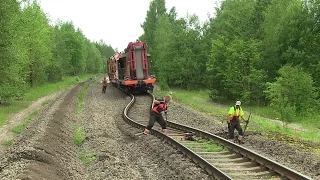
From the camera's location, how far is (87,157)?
35.6 ft

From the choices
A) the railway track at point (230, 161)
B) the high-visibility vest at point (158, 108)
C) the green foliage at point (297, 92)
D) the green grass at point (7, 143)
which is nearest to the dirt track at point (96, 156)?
the railway track at point (230, 161)

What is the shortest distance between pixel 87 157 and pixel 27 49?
2665cm

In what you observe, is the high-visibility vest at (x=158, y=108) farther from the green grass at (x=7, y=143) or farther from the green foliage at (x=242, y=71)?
the green foliage at (x=242, y=71)

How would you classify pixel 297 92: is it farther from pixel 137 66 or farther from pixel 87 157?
pixel 87 157

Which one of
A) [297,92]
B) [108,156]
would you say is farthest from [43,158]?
[297,92]

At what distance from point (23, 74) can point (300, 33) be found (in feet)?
76.0

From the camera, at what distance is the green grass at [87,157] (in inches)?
Result: 412

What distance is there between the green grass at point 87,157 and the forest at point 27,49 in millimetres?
11708

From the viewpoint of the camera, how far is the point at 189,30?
47.9 meters

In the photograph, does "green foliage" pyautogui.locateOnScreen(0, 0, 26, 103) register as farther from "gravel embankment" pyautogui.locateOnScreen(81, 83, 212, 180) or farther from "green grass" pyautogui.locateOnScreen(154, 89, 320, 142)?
"green grass" pyautogui.locateOnScreen(154, 89, 320, 142)

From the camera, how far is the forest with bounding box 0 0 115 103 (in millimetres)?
20706

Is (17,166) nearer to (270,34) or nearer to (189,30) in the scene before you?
(270,34)

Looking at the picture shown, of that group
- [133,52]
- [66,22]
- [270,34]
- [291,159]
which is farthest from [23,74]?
[66,22]

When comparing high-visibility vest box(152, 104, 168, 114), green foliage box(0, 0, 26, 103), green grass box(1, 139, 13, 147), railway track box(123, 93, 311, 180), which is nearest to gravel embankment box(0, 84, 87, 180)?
green grass box(1, 139, 13, 147)
